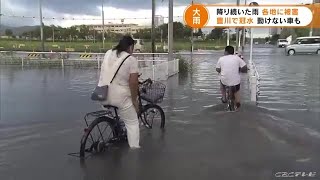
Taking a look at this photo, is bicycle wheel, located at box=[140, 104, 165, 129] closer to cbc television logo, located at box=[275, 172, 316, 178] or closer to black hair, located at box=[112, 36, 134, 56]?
black hair, located at box=[112, 36, 134, 56]

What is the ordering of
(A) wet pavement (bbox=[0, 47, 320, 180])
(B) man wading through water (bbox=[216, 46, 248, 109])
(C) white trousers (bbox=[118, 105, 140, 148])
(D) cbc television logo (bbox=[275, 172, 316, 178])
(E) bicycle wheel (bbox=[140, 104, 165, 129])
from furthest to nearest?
(B) man wading through water (bbox=[216, 46, 248, 109])
(E) bicycle wheel (bbox=[140, 104, 165, 129])
(C) white trousers (bbox=[118, 105, 140, 148])
(A) wet pavement (bbox=[0, 47, 320, 180])
(D) cbc television logo (bbox=[275, 172, 316, 178])

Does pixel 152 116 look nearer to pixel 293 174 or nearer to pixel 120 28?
pixel 293 174

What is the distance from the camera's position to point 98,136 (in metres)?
6.56

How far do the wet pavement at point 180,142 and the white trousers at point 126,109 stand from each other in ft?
0.76

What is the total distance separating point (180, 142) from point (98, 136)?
1.51 metres

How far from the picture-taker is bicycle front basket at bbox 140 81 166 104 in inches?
298

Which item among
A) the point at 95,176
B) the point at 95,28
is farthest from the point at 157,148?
the point at 95,28

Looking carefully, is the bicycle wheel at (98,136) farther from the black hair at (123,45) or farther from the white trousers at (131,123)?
the black hair at (123,45)

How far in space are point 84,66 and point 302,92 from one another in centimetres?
1868

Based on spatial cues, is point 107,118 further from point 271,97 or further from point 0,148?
point 271,97

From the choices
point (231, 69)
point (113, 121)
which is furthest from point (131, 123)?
point (231, 69)

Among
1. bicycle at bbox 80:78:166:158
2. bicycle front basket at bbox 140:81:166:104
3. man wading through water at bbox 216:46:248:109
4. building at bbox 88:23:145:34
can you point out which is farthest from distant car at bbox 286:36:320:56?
bicycle front basket at bbox 140:81:166:104

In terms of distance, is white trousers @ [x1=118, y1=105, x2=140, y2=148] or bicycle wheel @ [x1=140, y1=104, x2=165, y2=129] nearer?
white trousers @ [x1=118, y1=105, x2=140, y2=148]

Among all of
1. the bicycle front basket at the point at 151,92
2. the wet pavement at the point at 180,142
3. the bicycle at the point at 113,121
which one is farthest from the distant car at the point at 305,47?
the bicycle front basket at the point at 151,92
